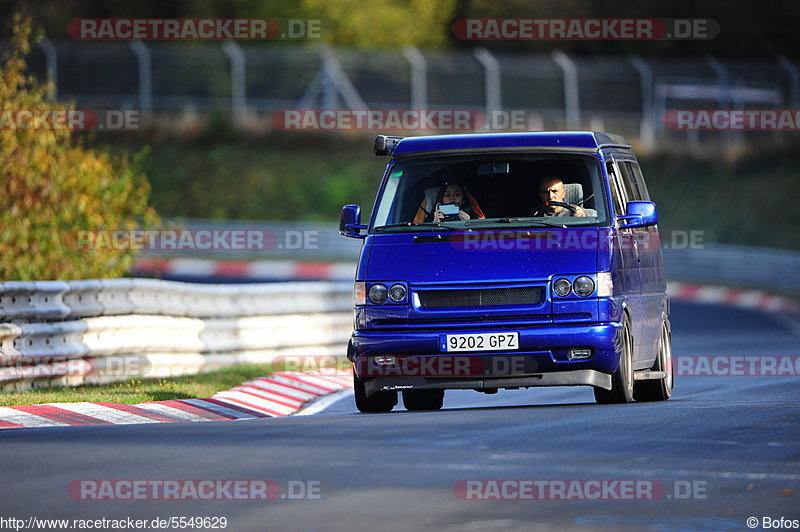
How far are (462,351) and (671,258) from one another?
32.3 m

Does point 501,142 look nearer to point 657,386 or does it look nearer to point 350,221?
point 350,221

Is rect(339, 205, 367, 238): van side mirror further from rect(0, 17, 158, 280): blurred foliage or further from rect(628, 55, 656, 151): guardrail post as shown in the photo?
rect(628, 55, 656, 151): guardrail post

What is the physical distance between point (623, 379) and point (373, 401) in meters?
1.91

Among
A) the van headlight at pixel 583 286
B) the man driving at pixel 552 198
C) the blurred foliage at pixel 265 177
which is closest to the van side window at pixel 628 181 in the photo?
the man driving at pixel 552 198

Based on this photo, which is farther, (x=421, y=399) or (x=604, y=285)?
(x=421, y=399)

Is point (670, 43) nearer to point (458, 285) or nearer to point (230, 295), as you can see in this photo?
point (230, 295)

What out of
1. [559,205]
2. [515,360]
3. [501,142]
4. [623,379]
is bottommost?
[623,379]

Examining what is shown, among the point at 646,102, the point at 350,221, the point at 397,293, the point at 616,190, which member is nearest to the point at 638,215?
the point at 616,190

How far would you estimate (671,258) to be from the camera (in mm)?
44250

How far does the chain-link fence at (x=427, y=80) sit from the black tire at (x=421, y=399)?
33.8 meters

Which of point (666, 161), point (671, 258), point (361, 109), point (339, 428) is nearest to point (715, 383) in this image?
point (339, 428)

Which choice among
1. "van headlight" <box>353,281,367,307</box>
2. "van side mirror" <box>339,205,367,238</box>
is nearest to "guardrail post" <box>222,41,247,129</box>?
"van side mirror" <box>339,205,367,238</box>

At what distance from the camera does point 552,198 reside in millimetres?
13461

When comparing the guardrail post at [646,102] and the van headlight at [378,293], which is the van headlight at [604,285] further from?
the guardrail post at [646,102]
